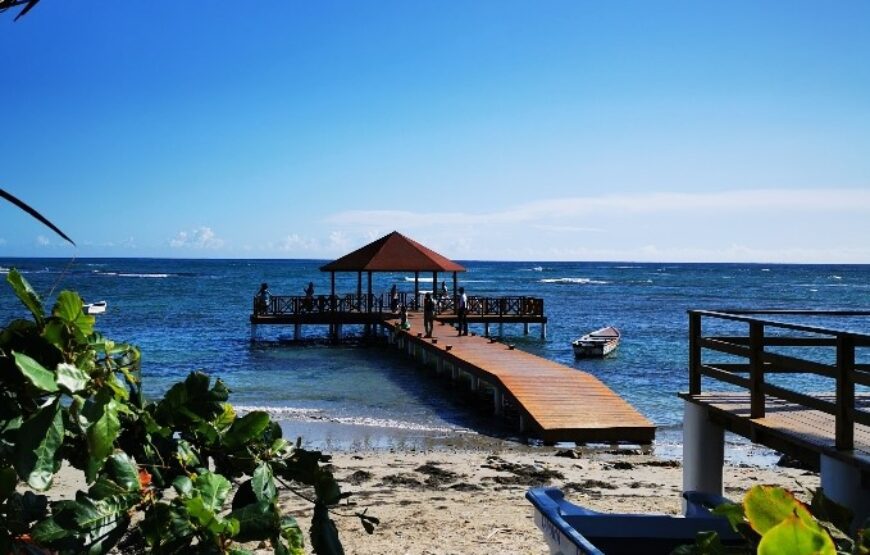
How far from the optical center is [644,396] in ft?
64.3

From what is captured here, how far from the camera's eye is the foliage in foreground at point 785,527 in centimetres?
78

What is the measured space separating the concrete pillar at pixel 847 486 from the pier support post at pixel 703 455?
1.72 m

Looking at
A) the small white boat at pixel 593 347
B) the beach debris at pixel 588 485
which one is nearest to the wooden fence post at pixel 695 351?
the beach debris at pixel 588 485

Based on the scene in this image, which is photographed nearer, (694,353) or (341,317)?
(694,353)

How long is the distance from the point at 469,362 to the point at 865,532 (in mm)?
16661

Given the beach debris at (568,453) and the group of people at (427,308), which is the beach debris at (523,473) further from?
the group of people at (427,308)

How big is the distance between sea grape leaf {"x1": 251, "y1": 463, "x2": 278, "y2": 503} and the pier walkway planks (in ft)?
37.2

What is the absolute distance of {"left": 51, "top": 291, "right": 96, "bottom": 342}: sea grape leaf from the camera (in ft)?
4.07

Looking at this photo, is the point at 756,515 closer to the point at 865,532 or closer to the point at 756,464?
the point at 865,532

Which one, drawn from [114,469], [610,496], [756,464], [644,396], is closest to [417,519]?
[610,496]

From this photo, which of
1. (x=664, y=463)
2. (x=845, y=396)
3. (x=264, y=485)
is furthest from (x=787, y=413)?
(x=264, y=485)

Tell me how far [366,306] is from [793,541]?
31028 mm

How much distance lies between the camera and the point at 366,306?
3167 centimetres

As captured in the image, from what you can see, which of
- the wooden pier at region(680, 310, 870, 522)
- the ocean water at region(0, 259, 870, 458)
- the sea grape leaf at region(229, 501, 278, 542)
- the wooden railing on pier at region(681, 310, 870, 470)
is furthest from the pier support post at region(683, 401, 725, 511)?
the sea grape leaf at region(229, 501, 278, 542)
